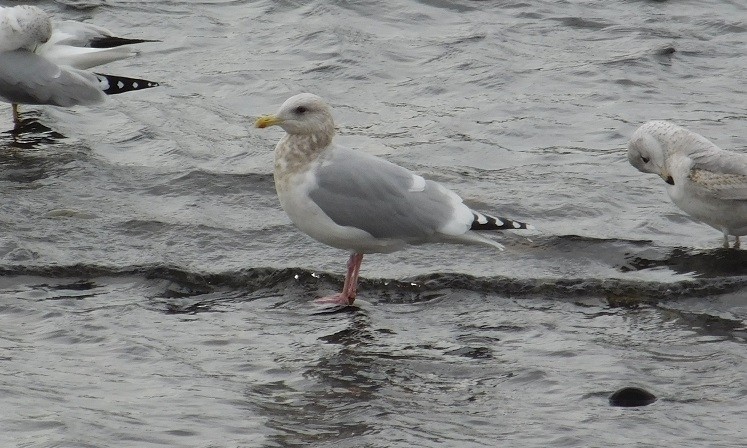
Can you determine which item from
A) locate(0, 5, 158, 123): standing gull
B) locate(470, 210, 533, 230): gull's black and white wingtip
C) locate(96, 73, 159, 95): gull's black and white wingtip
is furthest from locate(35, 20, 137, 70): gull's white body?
locate(470, 210, 533, 230): gull's black and white wingtip

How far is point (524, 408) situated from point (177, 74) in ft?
20.8

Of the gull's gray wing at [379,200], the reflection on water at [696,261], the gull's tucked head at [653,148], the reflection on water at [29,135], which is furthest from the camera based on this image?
the reflection on water at [29,135]

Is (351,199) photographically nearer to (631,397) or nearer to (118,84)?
(631,397)

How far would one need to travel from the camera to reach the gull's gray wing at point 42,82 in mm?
9570

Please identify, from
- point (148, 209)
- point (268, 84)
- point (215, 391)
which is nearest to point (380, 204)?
point (215, 391)

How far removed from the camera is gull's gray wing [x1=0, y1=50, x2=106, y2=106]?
377 inches

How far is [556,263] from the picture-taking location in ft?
23.6

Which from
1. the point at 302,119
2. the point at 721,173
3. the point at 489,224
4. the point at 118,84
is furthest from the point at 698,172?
the point at 118,84

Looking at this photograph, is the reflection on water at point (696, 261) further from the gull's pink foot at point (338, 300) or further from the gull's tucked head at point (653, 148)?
the gull's pink foot at point (338, 300)

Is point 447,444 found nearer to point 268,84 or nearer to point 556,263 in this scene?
point 556,263

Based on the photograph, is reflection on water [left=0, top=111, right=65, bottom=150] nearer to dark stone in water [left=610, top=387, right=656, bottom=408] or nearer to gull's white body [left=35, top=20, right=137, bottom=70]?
gull's white body [left=35, top=20, right=137, bottom=70]

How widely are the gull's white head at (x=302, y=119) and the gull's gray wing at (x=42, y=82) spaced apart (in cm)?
358

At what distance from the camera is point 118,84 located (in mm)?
9812

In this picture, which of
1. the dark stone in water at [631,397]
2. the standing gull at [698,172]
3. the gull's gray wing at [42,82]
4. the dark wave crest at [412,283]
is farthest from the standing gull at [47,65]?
the dark stone in water at [631,397]
